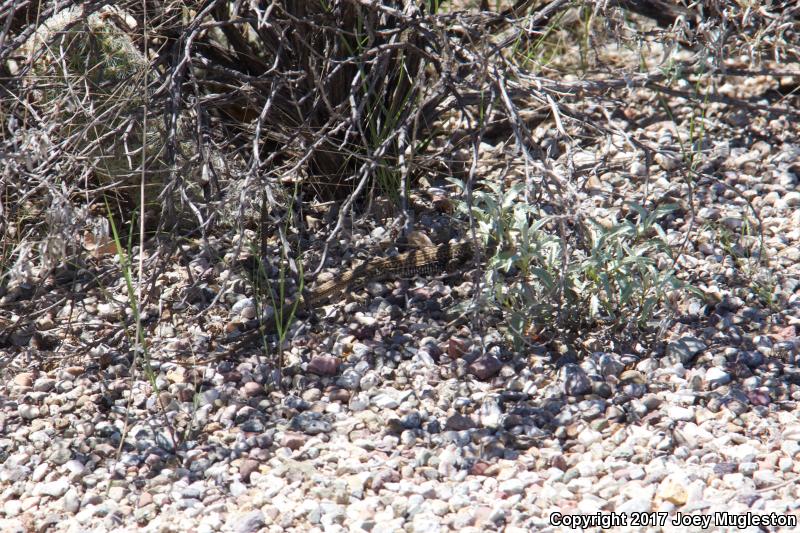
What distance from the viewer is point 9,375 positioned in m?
2.68

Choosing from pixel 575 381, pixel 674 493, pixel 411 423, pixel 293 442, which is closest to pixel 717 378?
pixel 575 381

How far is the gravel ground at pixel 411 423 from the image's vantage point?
2.12m

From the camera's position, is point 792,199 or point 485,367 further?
point 792,199

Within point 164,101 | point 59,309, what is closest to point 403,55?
point 164,101

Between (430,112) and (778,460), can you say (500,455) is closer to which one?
(778,460)

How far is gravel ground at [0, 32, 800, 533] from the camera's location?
2.12 metres

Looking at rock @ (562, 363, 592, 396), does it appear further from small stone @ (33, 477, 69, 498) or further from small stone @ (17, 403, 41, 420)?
small stone @ (17, 403, 41, 420)

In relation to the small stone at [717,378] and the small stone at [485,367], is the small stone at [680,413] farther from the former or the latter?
the small stone at [485,367]

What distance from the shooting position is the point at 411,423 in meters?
2.43

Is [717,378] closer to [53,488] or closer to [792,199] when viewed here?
[792,199]

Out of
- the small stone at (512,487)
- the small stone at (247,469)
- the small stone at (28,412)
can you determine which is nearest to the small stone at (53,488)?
the small stone at (28,412)

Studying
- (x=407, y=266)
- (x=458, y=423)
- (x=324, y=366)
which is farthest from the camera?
(x=407, y=266)

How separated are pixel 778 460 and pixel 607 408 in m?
0.44

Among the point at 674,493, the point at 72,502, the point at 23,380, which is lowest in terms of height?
the point at 674,493
